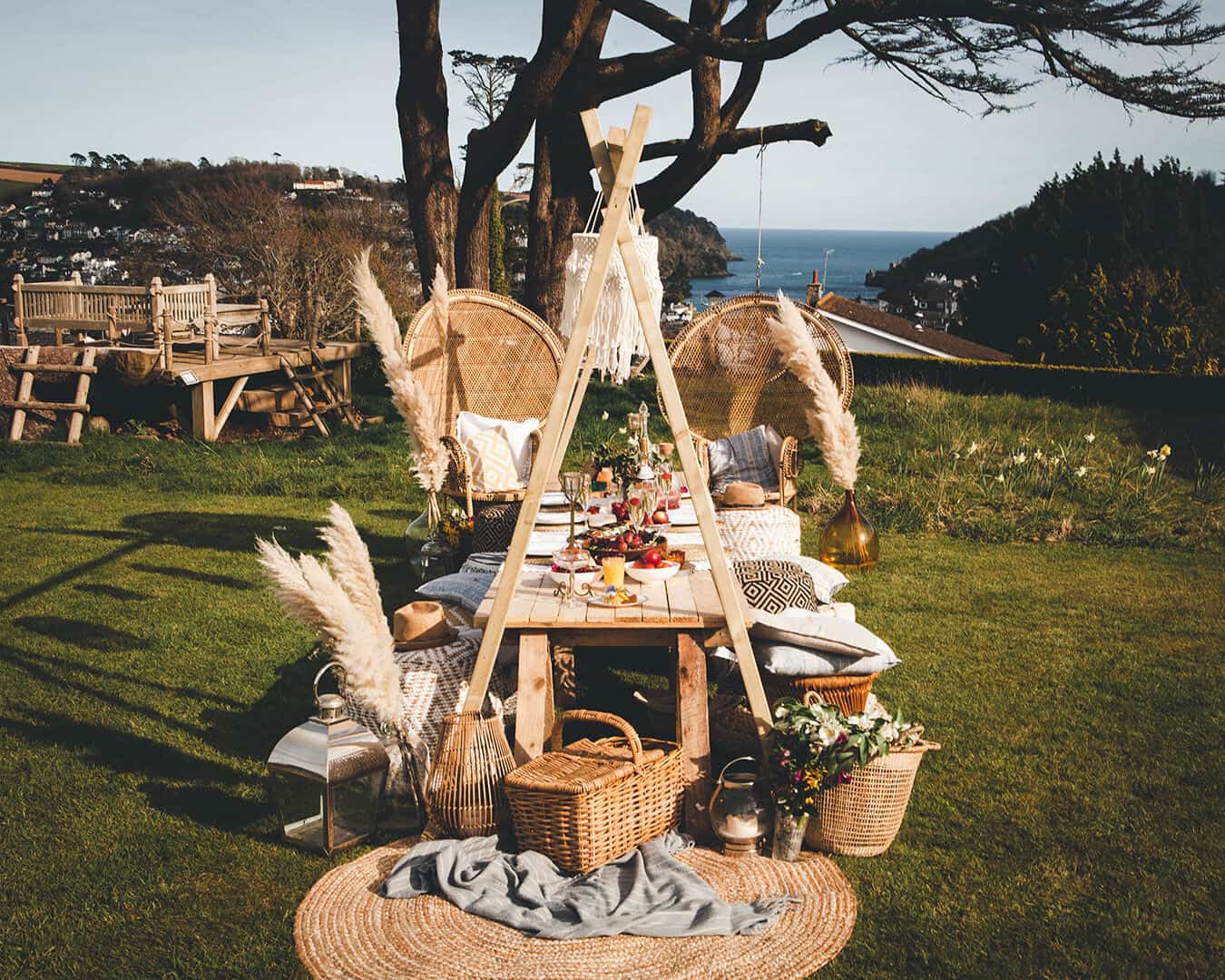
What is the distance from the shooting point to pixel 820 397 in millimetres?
5262

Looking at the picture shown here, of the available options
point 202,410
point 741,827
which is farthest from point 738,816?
point 202,410

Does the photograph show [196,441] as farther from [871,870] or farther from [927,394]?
[871,870]

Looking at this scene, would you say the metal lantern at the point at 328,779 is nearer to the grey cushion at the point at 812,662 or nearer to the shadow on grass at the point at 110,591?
the grey cushion at the point at 812,662

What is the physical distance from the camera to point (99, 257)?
24172 mm

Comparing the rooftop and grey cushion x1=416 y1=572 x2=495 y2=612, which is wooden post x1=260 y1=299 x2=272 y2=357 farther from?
the rooftop

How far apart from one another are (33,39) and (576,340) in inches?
731

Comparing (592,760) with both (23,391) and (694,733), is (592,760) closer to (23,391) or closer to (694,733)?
(694,733)

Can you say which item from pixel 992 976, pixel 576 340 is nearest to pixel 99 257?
pixel 576 340

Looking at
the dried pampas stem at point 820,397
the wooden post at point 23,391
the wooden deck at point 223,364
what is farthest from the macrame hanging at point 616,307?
the wooden post at point 23,391

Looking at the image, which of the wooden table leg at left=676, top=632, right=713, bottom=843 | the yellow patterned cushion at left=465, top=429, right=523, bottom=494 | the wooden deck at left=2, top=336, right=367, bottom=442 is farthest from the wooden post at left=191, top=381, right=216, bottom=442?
the wooden table leg at left=676, top=632, right=713, bottom=843

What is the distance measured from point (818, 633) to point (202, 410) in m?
9.08

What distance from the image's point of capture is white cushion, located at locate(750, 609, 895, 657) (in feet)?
11.7

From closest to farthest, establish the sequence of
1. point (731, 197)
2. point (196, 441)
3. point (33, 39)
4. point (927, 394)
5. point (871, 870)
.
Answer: point (871, 870) → point (196, 441) → point (927, 394) → point (731, 197) → point (33, 39)

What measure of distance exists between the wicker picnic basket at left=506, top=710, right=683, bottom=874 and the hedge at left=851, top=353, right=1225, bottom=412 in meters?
12.1
